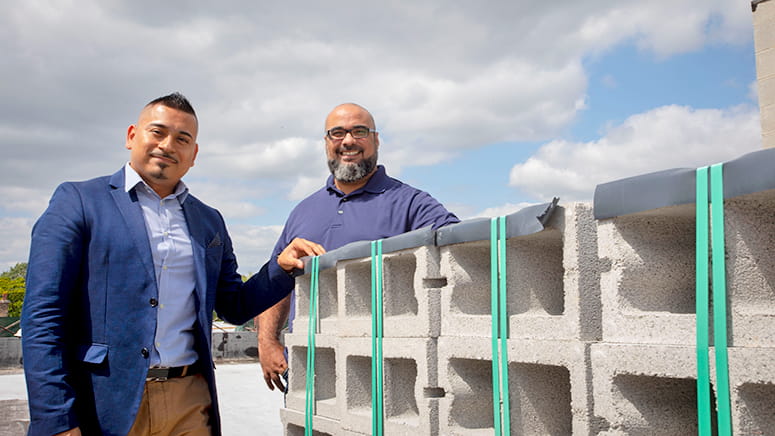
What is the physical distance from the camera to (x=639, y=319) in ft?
6.74

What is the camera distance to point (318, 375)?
12.8 ft

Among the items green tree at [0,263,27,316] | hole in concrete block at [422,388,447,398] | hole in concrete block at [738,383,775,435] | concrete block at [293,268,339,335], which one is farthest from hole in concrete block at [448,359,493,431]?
green tree at [0,263,27,316]

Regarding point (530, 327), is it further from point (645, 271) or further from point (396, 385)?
point (396, 385)

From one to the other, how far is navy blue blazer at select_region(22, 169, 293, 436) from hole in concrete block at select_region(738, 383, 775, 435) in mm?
2450

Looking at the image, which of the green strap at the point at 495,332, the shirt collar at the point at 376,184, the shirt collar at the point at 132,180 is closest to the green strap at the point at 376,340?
the green strap at the point at 495,332

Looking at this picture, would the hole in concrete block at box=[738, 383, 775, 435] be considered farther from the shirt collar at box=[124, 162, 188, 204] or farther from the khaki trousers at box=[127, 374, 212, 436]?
the shirt collar at box=[124, 162, 188, 204]

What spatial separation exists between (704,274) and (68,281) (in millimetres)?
2536

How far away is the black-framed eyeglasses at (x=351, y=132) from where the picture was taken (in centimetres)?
486

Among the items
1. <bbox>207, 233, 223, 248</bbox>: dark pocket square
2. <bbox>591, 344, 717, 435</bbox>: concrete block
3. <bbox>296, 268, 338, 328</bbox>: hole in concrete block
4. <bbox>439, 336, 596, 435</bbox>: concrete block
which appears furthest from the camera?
<bbox>296, 268, 338, 328</bbox>: hole in concrete block

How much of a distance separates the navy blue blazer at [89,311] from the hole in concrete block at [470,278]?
4.52 ft

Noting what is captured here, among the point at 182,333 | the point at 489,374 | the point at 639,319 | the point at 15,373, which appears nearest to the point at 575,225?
the point at 639,319

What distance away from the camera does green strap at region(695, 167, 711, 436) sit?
1.85 meters

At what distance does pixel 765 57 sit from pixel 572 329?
728cm

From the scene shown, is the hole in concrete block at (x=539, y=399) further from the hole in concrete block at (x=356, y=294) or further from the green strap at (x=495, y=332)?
the hole in concrete block at (x=356, y=294)
